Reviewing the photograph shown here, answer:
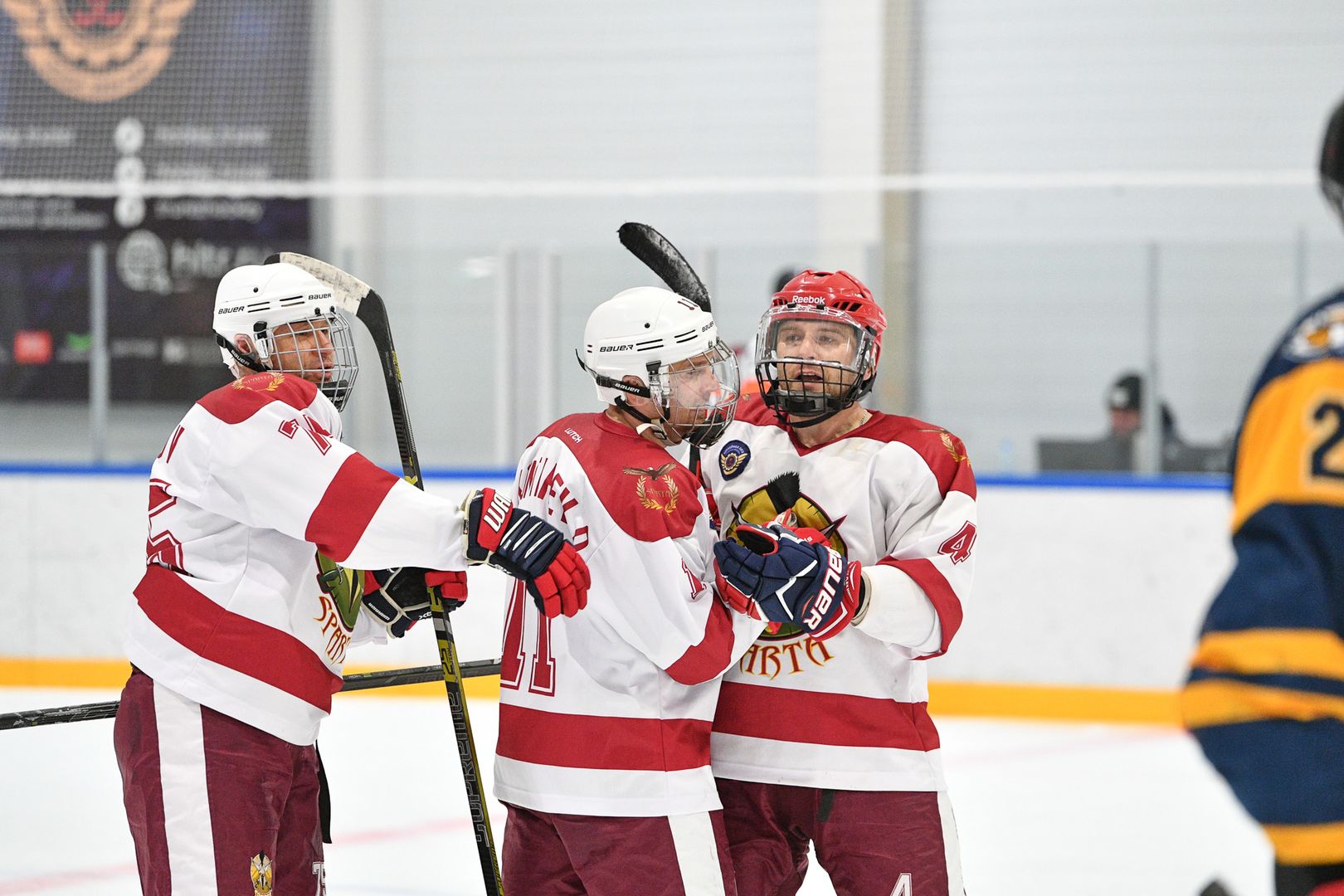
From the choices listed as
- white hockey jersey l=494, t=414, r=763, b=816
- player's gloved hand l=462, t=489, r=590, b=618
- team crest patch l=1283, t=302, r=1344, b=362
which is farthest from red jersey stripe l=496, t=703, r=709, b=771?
team crest patch l=1283, t=302, r=1344, b=362

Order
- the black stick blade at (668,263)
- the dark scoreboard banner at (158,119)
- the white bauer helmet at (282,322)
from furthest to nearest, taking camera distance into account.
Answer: the dark scoreboard banner at (158,119), the black stick blade at (668,263), the white bauer helmet at (282,322)

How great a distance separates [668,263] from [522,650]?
73 centimetres

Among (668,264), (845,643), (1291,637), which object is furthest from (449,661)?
(1291,637)

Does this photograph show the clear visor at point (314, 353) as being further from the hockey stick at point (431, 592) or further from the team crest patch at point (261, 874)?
the team crest patch at point (261, 874)

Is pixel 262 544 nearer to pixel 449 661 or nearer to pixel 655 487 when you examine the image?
pixel 449 661

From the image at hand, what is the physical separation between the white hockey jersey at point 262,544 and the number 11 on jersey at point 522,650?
104 millimetres

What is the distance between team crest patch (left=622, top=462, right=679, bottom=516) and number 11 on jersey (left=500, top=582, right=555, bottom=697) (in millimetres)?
235

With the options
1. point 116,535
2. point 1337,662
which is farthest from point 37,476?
point 1337,662

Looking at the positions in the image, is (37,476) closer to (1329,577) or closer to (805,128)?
(805,128)

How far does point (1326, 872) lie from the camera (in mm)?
1103

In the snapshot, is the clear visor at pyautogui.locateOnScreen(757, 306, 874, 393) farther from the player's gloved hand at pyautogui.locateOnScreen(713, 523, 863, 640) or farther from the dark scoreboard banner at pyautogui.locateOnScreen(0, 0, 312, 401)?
the dark scoreboard banner at pyautogui.locateOnScreen(0, 0, 312, 401)

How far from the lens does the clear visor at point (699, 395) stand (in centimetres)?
203

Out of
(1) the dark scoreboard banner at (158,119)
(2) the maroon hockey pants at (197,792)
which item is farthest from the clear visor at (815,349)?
(1) the dark scoreboard banner at (158,119)

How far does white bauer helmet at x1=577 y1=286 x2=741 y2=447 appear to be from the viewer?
2.01m
